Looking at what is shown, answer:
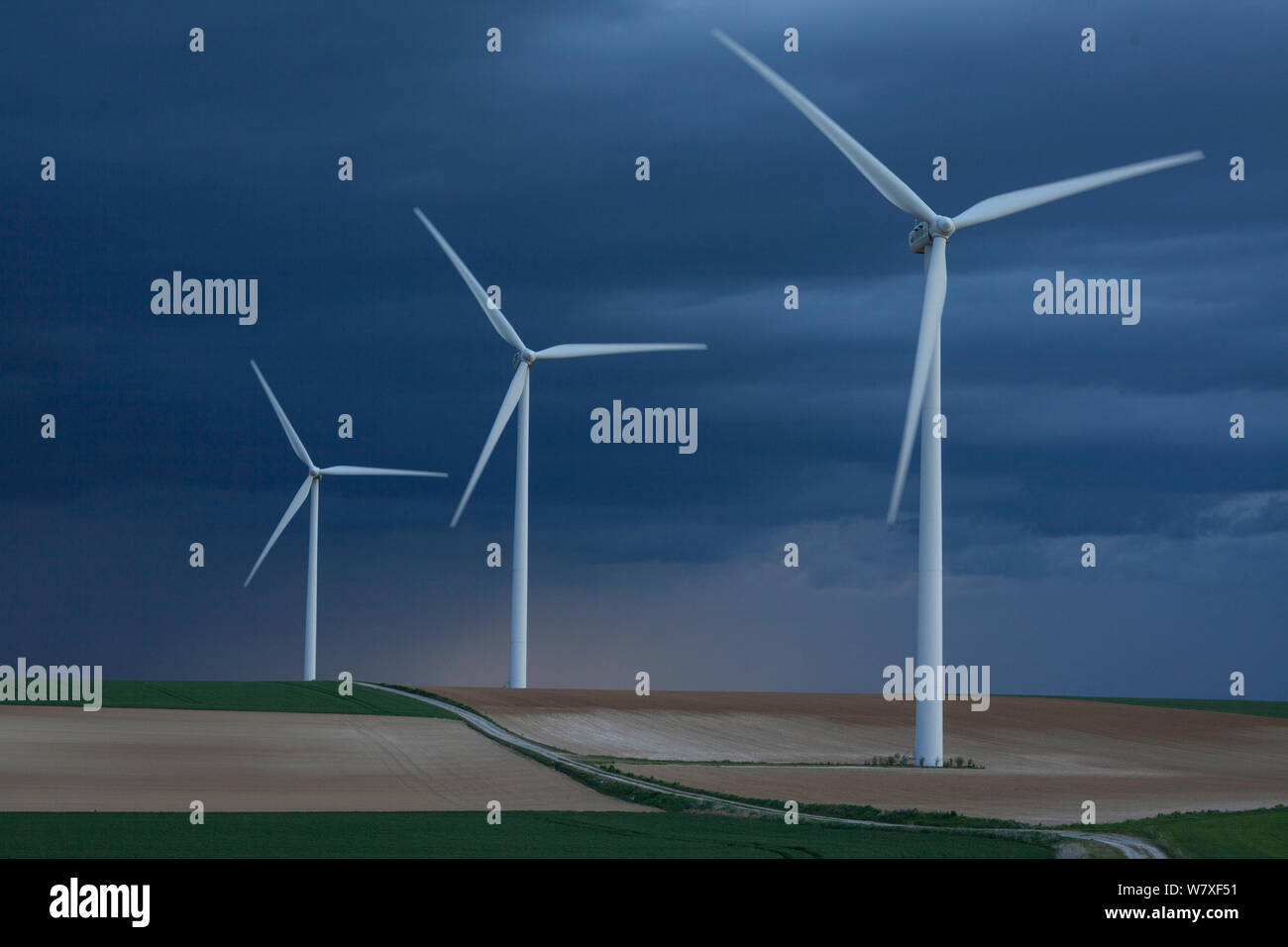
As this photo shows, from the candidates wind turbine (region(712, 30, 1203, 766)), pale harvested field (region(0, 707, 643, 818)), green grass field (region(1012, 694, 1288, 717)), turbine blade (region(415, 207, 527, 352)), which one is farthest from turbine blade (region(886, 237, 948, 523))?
green grass field (region(1012, 694, 1288, 717))

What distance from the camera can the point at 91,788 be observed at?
4075 cm

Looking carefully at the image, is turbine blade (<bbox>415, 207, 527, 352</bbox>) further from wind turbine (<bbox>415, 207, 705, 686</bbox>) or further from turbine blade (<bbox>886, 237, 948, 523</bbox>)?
turbine blade (<bbox>886, 237, 948, 523</bbox>)

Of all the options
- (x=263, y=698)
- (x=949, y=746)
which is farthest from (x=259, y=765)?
(x=949, y=746)

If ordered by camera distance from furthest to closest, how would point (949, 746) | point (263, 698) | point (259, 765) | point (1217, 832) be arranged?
point (263, 698)
point (949, 746)
point (259, 765)
point (1217, 832)

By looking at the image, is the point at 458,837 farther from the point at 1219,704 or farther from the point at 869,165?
the point at 1219,704

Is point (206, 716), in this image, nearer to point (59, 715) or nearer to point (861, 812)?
point (59, 715)

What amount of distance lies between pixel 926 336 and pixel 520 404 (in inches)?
1246

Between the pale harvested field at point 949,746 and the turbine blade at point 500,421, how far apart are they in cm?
992

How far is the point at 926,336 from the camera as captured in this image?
4819cm

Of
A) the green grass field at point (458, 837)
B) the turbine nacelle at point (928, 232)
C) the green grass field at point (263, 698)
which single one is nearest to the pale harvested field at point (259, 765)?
the green grass field at point (263, 698)

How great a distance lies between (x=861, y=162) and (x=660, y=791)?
962 inches

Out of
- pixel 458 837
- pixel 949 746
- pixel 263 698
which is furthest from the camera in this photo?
pixel 263 698

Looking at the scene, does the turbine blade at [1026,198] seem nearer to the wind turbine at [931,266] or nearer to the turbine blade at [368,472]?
the wind turbine at [931,266]
